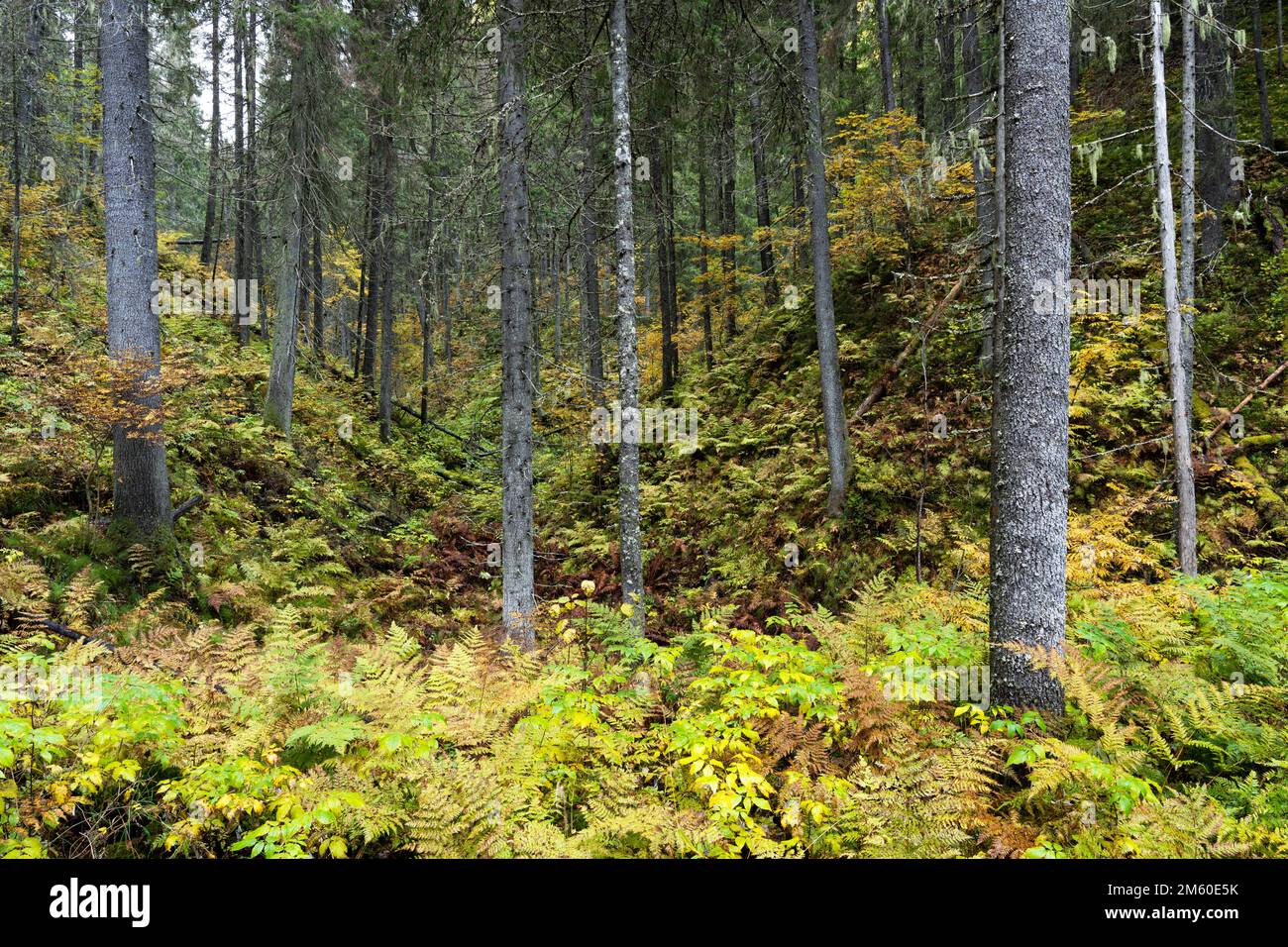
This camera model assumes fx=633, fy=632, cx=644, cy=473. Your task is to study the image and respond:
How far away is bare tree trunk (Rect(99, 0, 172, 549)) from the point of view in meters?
8.08

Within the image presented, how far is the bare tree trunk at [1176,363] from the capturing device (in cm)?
815

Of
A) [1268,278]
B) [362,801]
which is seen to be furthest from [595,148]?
[1268,278]

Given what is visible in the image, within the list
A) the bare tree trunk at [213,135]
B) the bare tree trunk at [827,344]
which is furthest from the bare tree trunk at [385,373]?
the bare tree trunk at [827,344]

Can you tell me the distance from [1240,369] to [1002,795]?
450 inches

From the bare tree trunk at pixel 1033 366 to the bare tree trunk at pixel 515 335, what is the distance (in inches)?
212

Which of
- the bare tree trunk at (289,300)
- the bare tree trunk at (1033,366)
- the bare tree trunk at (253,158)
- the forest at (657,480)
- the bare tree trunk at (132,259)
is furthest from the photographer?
the bare tree trunk at (253,158)

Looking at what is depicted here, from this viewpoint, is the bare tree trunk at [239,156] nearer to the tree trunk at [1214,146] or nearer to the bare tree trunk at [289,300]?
the bare tree trunk at [289,300]

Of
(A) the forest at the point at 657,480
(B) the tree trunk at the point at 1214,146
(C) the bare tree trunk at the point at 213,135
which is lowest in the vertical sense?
(A) the forest at the point at 657,480

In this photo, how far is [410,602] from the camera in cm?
1057

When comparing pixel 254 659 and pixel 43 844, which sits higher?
pixel 254 659

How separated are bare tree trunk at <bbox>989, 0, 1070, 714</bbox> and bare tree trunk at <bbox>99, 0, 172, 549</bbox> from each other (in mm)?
9588

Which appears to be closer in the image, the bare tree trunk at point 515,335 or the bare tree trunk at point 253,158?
the bare tree trunk at point 515,335
